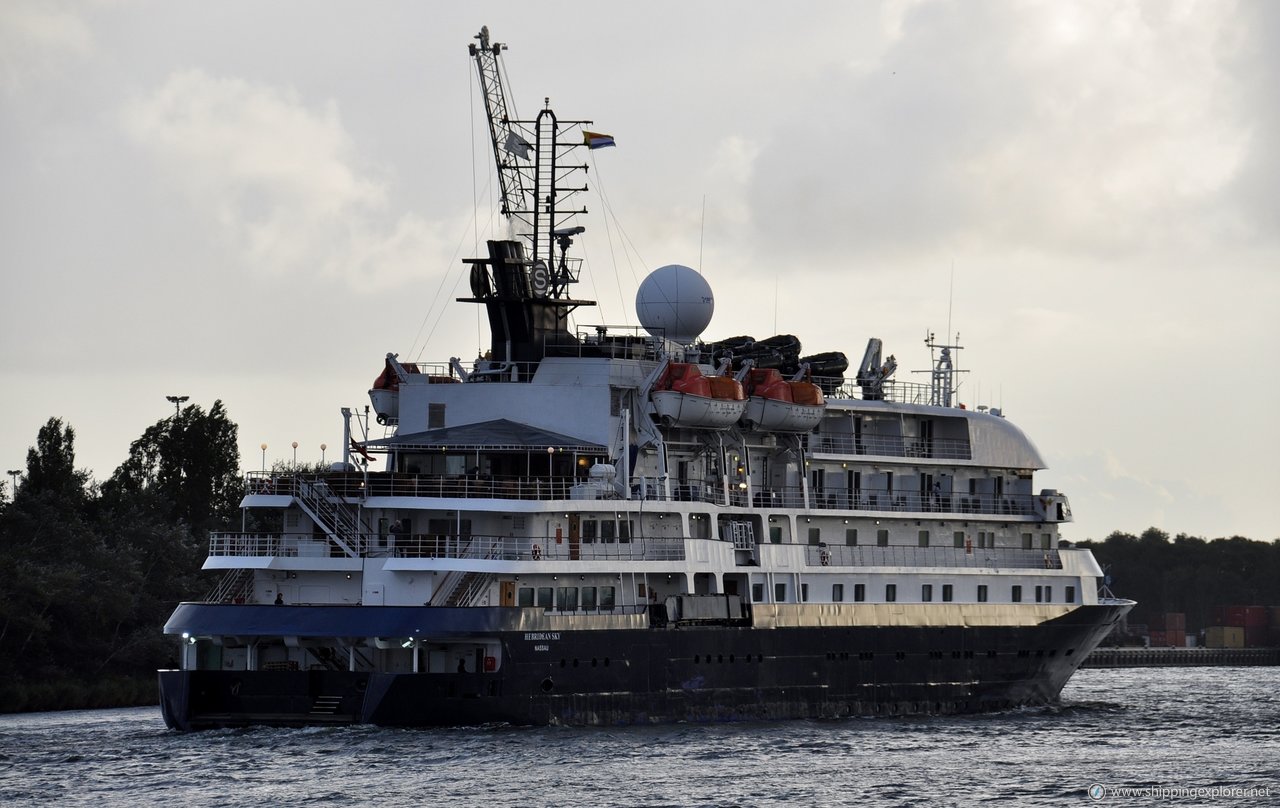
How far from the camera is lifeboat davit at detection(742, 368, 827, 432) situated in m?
57.6

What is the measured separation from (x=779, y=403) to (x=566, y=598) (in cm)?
963

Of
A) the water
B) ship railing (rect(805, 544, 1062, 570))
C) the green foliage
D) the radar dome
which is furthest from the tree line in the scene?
the green foliage

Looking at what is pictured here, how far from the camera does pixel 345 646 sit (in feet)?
160

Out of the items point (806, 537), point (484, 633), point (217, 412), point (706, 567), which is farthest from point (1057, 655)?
point (217, 412)

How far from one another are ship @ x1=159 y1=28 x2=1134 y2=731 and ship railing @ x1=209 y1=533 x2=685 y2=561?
0.09 m

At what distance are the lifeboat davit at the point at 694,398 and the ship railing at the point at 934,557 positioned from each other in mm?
5382

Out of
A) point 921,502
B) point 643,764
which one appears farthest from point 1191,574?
point 643,764

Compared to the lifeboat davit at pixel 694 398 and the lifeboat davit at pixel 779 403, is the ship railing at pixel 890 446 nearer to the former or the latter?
the lifeboat davit at pixel 779 403

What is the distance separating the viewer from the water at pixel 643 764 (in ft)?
135

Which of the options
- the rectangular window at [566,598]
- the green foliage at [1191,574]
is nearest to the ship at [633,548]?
the rectangular window at [566,598]

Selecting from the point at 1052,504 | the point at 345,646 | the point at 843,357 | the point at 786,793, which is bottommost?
the point at 786,793

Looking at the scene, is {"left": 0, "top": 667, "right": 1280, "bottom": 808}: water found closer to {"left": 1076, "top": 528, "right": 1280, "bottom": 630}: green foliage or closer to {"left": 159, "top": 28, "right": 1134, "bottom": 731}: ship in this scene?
{"left": 159, "top": 28, "right": 1134, "bottom": 731}: ship

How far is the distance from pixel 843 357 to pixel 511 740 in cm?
2102

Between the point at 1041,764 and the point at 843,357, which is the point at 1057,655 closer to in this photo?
the point at 843,357
